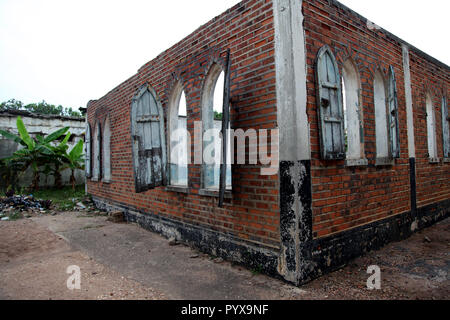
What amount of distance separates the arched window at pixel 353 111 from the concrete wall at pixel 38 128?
42.4ft

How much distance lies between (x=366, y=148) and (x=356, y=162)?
0.50m

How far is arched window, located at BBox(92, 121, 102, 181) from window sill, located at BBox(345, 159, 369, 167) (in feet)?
25.0

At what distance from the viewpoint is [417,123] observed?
6.04 meters

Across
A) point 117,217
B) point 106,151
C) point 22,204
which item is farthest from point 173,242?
point 22,204

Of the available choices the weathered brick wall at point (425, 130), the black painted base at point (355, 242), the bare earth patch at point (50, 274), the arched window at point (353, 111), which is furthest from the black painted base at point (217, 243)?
the weathered brick wall at point (425, 130)

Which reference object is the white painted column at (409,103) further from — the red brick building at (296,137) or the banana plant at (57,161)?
the banana plant at (57,161)

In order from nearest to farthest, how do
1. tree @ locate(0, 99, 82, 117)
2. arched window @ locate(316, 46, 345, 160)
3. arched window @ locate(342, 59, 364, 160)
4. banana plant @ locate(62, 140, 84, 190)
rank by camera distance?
arched window @ locate(316, 46, 345, 160) < arched window @ locate(342, 59, 364, 160) < banana plant @ locate(62, 140, 84, 190) < tree @ locate(0, 99, 82, 117)

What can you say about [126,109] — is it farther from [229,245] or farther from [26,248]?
[229,245]

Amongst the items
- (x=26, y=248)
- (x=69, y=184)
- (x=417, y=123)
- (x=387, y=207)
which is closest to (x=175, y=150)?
(x=26, y=248)

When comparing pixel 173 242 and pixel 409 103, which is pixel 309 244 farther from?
pixel 409 103

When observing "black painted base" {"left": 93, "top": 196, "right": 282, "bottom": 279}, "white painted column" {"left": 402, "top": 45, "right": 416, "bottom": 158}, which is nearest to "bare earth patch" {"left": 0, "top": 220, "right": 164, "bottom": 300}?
"black painted base" {"left": 93, "top": 196, "right": 282, "bottom": 279}

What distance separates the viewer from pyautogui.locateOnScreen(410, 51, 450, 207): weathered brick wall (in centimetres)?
601

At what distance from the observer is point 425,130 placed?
20.8 feet

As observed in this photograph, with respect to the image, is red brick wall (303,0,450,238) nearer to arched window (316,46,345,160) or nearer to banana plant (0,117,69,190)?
arched window (316,46,345,160)
